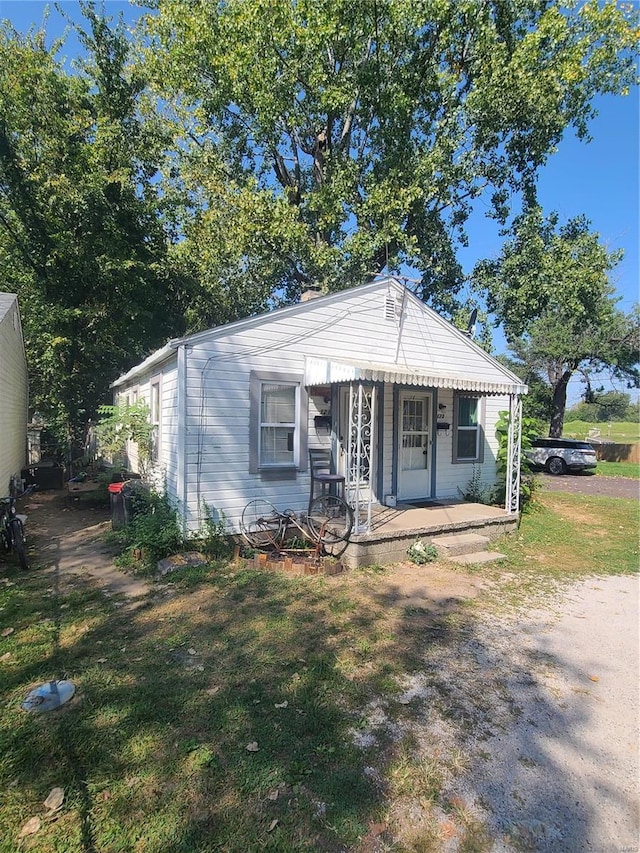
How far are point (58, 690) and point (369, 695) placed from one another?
222 centimetres

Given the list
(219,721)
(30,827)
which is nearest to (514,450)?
(219,721)

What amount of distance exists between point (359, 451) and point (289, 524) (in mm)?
1619

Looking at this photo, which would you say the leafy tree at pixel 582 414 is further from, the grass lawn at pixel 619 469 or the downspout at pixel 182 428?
the downspout at pixel 182 428

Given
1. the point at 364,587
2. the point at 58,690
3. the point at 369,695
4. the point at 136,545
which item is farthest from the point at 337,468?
the point at 58,690

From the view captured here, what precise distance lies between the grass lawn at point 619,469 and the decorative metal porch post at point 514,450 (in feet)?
46.4

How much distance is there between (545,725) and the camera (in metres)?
3.01

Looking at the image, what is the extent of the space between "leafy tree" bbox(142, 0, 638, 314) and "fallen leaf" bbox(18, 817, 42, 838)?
13.7 metres

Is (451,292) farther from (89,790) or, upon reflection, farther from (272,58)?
(89,790)

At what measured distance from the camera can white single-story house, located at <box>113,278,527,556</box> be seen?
21.3 ft

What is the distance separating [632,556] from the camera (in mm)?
7117

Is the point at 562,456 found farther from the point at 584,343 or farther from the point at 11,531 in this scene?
the point at 11,531

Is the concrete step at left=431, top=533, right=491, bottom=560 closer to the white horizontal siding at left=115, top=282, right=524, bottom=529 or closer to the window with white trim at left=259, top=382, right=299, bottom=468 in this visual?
the white horizontal siding at left=115, top=282, right=524, bottom=529

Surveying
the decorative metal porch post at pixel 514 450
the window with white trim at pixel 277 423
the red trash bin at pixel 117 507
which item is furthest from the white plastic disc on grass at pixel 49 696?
the decorative metal porch post at pixel 514 450

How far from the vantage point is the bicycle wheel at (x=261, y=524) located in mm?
6711
